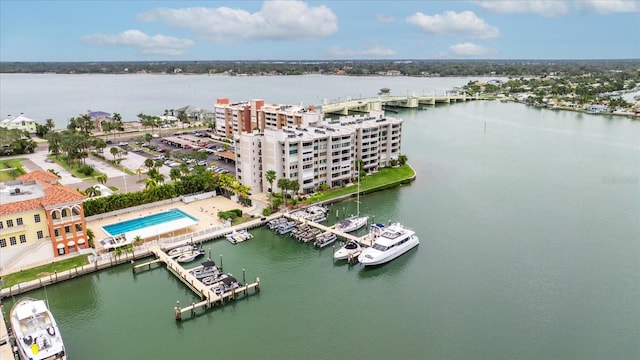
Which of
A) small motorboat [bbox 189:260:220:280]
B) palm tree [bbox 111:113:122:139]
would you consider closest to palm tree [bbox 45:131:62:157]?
palm tree [bbox 111:113:122:139]

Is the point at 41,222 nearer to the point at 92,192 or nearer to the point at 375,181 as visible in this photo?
the point at 92,192

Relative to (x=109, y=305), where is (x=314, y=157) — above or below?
above

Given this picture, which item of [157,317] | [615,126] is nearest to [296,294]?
[157,317]

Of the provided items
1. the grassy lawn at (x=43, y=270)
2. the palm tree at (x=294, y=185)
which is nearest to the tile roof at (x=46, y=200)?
the grassy lawn at (x=43, y=270)

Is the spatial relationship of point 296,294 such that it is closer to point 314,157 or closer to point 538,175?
point 314,157

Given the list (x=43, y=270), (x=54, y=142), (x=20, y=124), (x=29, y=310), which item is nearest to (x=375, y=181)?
(x=43, y=270)
